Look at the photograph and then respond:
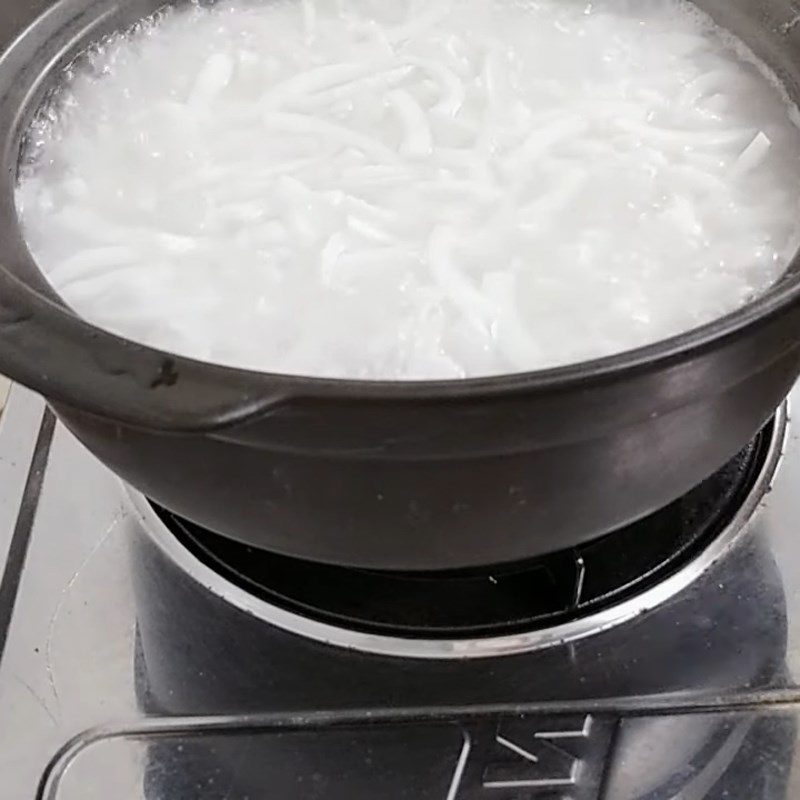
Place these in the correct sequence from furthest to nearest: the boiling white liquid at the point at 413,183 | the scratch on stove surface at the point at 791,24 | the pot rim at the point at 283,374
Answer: the scratch on stove surface at the point at 791,24, the boiling white liquid at the point at 413,183, the pot rim at the point at 283,374

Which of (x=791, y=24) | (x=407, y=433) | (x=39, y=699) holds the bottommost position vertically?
(x=39, y=699)

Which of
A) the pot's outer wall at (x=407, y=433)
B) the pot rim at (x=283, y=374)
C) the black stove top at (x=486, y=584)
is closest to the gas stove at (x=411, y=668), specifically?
the black stove top at (x=486, y=584)

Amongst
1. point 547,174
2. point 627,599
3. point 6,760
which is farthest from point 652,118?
point 6,760

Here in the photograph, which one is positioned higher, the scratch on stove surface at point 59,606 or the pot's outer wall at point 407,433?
the pot's outer wall at point 407,433

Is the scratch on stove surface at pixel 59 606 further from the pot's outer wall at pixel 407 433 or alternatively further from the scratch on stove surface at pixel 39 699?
the pot's outer wall at pixel 407 433

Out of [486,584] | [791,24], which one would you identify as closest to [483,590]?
[486,584]

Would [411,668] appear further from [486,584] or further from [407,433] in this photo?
[407,433]

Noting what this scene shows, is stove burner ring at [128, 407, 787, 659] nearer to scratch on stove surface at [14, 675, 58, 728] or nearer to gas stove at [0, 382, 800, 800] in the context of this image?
gas stove at [0, 382, 800, 800]
